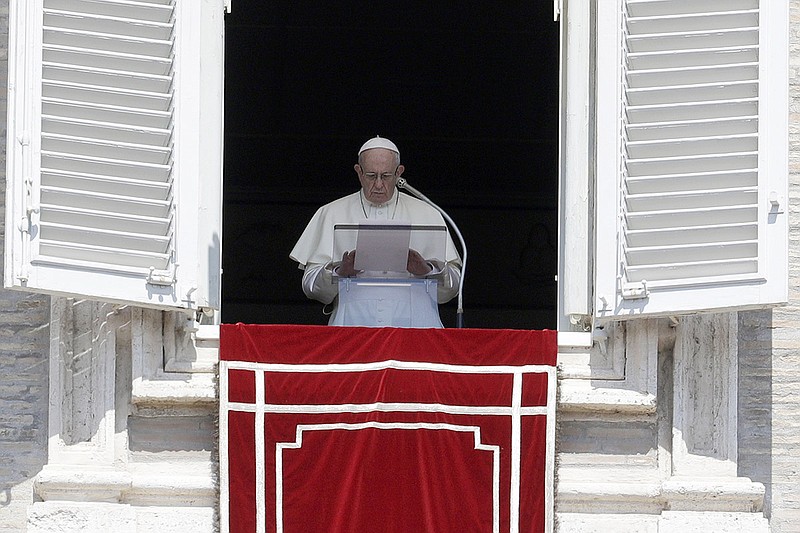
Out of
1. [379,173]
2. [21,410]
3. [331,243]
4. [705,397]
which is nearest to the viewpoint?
[705,397]

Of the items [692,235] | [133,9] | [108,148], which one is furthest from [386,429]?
[133,9]

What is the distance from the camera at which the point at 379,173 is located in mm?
8586

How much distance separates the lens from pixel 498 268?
1295 centimetres

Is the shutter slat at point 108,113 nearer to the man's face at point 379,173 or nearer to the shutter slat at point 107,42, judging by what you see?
the shutter slat at point 107,42

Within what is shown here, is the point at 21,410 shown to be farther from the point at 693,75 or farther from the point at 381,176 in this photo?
the point at 693,75

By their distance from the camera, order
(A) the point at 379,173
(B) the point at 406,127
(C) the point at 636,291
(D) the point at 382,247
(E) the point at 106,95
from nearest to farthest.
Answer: (C) the point at 636,291, (E) the point at 106,95, (D) the point at 382,247, (A) the point at 379,173, (B) the point at 406,127

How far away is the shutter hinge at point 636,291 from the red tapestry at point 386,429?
13.0 inches

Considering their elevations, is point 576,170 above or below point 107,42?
below

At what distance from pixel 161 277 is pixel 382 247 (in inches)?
37.8

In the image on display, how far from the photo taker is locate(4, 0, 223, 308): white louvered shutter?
7.09m

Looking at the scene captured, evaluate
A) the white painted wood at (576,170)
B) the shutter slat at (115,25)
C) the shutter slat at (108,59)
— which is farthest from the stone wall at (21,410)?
the white painted wood at (576,170)

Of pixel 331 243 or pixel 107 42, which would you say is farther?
pixel 331 243

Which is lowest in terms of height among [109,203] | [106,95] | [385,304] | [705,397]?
[705,397]

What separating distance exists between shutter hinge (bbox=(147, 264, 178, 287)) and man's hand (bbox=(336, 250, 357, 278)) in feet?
3.15
